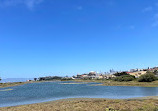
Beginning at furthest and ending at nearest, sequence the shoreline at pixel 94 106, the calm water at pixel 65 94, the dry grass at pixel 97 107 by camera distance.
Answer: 1. the calm water at pixel 65 94
2. the shoreline at pixel 94 106
3. the dry grass at pixel 97 107

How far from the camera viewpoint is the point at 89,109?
68.3ft

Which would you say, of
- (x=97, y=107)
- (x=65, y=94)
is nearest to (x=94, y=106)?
(x=97, y=107)

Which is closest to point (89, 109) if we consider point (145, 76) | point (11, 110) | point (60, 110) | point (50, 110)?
point (60, 110)

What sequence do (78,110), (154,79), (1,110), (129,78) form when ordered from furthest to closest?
1. (129,78)
2. (154,79)
3. (1,110)
4. (78,110)

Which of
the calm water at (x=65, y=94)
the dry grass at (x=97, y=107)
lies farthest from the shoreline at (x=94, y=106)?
the calm water at (x=65, y=94)

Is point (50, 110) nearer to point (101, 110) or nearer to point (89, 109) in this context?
point (89, 109)

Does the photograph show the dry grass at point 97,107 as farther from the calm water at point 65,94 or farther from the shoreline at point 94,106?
the calm water at point 65,94

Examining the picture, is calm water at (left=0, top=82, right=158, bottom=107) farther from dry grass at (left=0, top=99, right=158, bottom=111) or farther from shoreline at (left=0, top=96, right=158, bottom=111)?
dry grass at (left=0, top=99, right=158, bottom=111)

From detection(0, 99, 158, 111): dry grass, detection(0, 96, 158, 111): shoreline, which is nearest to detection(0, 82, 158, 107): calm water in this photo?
detection(0, 96, 158, 111): shoreline

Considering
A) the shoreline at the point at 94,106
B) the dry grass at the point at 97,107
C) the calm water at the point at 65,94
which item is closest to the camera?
the dry grass at the point at 97,107

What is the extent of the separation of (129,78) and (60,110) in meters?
106

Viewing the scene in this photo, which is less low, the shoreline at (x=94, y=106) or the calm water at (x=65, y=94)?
the shoreline at (x=94, y=106)

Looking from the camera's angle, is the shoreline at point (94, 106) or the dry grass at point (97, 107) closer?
the dry grass at point (97, 107)

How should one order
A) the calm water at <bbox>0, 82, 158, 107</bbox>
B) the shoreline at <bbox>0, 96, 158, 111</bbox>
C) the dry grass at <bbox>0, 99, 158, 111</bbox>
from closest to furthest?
the dry grass at <bbox>0, 99, 158, 111</bbox>
the shoreline at <bbox>0, 96, 158, 111</bbox>
the calm water at <bbox>0, 82, 158, 107</bbox>
